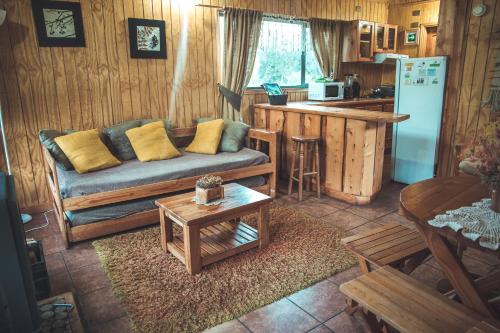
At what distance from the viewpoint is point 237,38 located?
4.61 meters

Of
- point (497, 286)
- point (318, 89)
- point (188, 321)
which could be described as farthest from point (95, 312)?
point (318, 89)

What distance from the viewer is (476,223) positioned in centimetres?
158

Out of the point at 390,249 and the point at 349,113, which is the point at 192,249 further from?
the point at 349,113

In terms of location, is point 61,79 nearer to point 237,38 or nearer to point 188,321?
point 237,38

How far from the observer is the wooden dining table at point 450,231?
157 cm

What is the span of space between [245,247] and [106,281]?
99cm

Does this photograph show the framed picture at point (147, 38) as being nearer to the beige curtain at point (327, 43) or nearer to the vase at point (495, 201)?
the beige curtain at point (327, 43)

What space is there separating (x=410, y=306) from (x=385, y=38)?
546cm

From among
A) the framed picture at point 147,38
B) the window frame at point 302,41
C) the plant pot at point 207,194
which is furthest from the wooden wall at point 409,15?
the plant pot at point 207,194

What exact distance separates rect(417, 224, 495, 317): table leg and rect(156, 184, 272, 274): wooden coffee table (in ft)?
4.37

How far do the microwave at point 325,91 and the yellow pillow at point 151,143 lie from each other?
8.03 feet

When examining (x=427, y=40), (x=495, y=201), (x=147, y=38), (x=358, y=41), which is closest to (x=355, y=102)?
(x=358, y=41)

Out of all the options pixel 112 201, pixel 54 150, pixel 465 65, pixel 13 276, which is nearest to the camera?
pixel 13 276

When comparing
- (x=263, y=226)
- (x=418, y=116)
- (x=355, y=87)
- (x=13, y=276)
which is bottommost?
(x=263, y=226)
